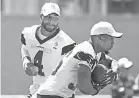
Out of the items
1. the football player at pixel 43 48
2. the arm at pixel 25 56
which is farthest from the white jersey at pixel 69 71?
the football player at pixel 43 48

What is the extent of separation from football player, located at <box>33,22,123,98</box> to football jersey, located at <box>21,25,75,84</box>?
1.37 metres

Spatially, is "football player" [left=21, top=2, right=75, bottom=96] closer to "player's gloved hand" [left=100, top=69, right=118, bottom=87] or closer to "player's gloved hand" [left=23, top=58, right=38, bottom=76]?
"player's gloved hand" [left=23, top=58, right=38, bottom=76]

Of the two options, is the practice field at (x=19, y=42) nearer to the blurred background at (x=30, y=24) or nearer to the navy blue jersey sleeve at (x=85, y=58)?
the blurred background at (x=30, y=24)

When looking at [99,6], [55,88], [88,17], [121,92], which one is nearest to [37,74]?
[55,88]

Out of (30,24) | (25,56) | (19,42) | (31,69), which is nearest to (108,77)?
(31,69)

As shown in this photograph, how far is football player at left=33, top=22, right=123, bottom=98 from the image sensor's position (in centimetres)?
436

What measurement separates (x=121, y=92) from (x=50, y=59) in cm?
405

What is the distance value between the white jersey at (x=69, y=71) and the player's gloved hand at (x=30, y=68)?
1.04 meters

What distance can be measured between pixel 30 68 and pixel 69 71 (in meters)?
1.23

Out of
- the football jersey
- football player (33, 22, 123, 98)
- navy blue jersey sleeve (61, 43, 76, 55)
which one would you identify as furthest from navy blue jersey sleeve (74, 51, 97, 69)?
the football jersey

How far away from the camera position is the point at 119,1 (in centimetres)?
1428

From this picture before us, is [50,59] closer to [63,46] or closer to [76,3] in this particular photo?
[63,46]

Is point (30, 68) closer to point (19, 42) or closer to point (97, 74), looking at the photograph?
point (97, 74)

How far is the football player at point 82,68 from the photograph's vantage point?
14.3 ft
